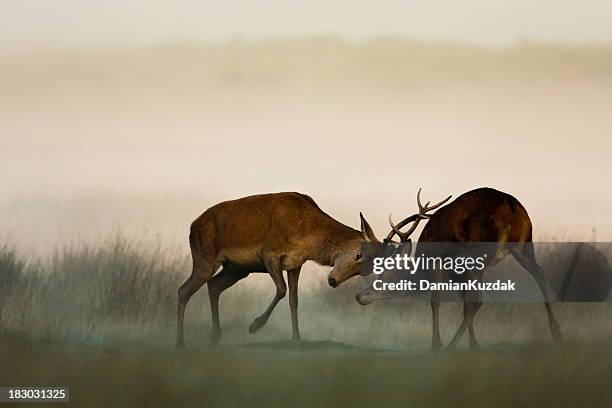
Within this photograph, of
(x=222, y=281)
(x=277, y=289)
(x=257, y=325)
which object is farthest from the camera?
(x=222, y=281)

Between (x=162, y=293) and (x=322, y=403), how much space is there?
4.14m

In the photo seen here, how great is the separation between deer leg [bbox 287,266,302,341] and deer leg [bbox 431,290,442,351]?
1.42m

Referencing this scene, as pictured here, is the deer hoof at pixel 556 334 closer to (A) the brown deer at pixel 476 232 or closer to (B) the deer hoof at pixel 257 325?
(A) the brown deer at pixel 476 232

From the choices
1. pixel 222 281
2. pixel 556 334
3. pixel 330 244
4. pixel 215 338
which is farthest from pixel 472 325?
pixel 222 281

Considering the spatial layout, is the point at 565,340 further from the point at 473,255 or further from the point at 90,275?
the point at 90,275

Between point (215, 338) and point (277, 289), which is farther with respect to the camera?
point (215, 338)

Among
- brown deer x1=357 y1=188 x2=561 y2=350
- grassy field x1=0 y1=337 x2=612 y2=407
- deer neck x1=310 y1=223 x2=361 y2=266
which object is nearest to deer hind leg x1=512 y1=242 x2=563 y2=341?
brown deer x1=357 y1=188 x2=561 y2=350

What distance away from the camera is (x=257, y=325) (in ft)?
62.3

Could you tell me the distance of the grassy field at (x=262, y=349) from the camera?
53.8 feet

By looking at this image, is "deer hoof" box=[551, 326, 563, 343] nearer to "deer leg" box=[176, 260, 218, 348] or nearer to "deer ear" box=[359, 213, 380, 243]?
"deer ear" box=[359, 213, 380, 243]

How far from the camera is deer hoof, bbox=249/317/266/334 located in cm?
1898

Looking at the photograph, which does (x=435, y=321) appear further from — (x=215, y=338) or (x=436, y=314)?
(x=215, y=338)

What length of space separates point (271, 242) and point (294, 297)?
636 millimetres

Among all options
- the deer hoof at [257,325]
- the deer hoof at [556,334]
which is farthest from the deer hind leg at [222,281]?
the deer hoof at [556,334]
